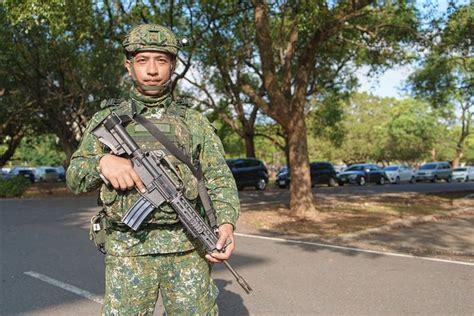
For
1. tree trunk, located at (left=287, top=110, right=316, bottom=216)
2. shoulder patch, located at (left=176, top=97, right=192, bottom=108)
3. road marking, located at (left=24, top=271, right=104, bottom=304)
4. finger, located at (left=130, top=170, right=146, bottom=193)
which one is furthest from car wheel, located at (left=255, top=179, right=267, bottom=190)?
finger, located at (left=130, top=170, right=146, bottom=193)

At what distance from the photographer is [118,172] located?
2.10m

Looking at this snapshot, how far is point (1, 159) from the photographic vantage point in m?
31.6

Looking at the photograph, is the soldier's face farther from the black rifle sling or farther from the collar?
the black rifle sling

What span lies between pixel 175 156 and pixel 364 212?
34.9 ft

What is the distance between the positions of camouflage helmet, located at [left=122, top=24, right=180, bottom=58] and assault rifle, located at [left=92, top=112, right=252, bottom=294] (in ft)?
1.22

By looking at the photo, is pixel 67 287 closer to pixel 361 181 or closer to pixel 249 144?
pixel 249 144

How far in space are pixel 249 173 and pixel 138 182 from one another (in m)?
22.7

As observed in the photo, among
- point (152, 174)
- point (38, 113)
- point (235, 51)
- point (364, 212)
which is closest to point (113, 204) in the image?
point (152, 174)

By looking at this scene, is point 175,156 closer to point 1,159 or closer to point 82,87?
point 82,87

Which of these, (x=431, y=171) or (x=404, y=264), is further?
(x=431, y=171)

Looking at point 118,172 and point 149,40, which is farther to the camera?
point 149,40

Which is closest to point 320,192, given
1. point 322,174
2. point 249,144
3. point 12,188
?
point 249,144

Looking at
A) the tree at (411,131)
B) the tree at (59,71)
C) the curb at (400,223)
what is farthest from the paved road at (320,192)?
the tree at (411,131)

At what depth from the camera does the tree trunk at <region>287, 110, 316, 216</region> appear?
1125cm
